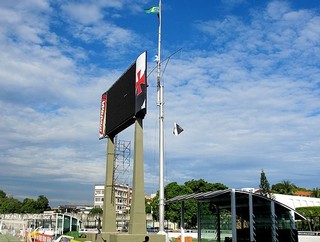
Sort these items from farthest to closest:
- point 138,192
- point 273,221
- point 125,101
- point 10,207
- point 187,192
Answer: point 10,207 < point 187,192 < point 125,101 < point 138,192 < point 273,221

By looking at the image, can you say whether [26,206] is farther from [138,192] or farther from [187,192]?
[138,192]

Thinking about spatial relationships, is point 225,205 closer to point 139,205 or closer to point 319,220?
point 139,205

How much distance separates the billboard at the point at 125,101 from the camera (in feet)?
85.3

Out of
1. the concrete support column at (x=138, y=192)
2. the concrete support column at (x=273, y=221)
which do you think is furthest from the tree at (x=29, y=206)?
the concrete support column at (x=273, y=221)

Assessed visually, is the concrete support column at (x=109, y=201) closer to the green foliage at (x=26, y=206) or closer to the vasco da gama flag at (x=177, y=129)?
the vasco da gama flag at (x=177, y=129)

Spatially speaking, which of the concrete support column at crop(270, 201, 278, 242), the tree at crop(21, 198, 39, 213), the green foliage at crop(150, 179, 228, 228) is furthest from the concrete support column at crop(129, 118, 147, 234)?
the tree at crop(21, 198, 39, 213)

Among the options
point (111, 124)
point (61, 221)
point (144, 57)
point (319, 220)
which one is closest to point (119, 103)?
point (111, 124)

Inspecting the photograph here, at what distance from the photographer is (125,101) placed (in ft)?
94.4

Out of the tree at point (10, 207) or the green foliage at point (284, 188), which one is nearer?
the green foliage at point (284, 188)

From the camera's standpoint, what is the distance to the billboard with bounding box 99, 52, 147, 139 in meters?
26.0

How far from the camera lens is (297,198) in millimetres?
66250

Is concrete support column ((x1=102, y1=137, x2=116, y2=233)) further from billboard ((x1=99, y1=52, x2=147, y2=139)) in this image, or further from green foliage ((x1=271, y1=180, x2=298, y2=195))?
green foliage ((x1=271, y1=180, x2=298, y2=195))

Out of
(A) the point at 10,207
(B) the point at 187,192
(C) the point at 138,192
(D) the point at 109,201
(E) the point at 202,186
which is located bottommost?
(A) the point at 10,207

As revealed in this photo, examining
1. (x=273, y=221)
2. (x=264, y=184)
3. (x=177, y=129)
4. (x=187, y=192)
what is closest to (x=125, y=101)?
(x=177, y=129)
